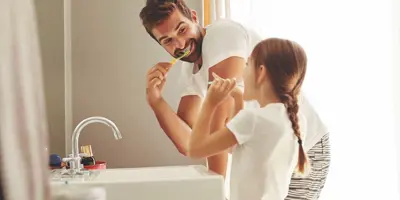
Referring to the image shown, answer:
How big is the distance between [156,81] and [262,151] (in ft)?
1.39

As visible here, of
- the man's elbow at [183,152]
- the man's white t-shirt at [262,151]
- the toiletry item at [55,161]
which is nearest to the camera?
the man's white t-shirt at [262,151]

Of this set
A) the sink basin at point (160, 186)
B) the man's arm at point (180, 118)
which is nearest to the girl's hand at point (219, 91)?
the man's arm at point (180, 118)

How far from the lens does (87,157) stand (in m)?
1.51

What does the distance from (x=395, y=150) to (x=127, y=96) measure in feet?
2.83

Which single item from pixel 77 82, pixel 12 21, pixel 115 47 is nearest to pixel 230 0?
pixel 115 47

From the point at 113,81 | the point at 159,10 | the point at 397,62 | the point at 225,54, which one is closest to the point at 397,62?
the point at 397,62

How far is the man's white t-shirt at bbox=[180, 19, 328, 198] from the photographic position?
126cm

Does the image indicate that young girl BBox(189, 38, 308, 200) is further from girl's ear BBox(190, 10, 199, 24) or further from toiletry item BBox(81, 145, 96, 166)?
toiletry item BBox(81, 145, 96, 166)

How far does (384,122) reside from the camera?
121 centimetres

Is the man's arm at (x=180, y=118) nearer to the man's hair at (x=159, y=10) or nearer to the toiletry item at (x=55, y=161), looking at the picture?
the man's hair at (x=159, y=10)

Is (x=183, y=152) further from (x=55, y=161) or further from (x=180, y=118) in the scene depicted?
(x=55, y=161)

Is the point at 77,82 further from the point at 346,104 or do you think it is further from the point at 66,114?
the point at 346,104

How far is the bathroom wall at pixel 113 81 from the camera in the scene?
1.56 m

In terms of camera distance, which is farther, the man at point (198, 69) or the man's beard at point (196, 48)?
the man's beard at point (196, 48)
